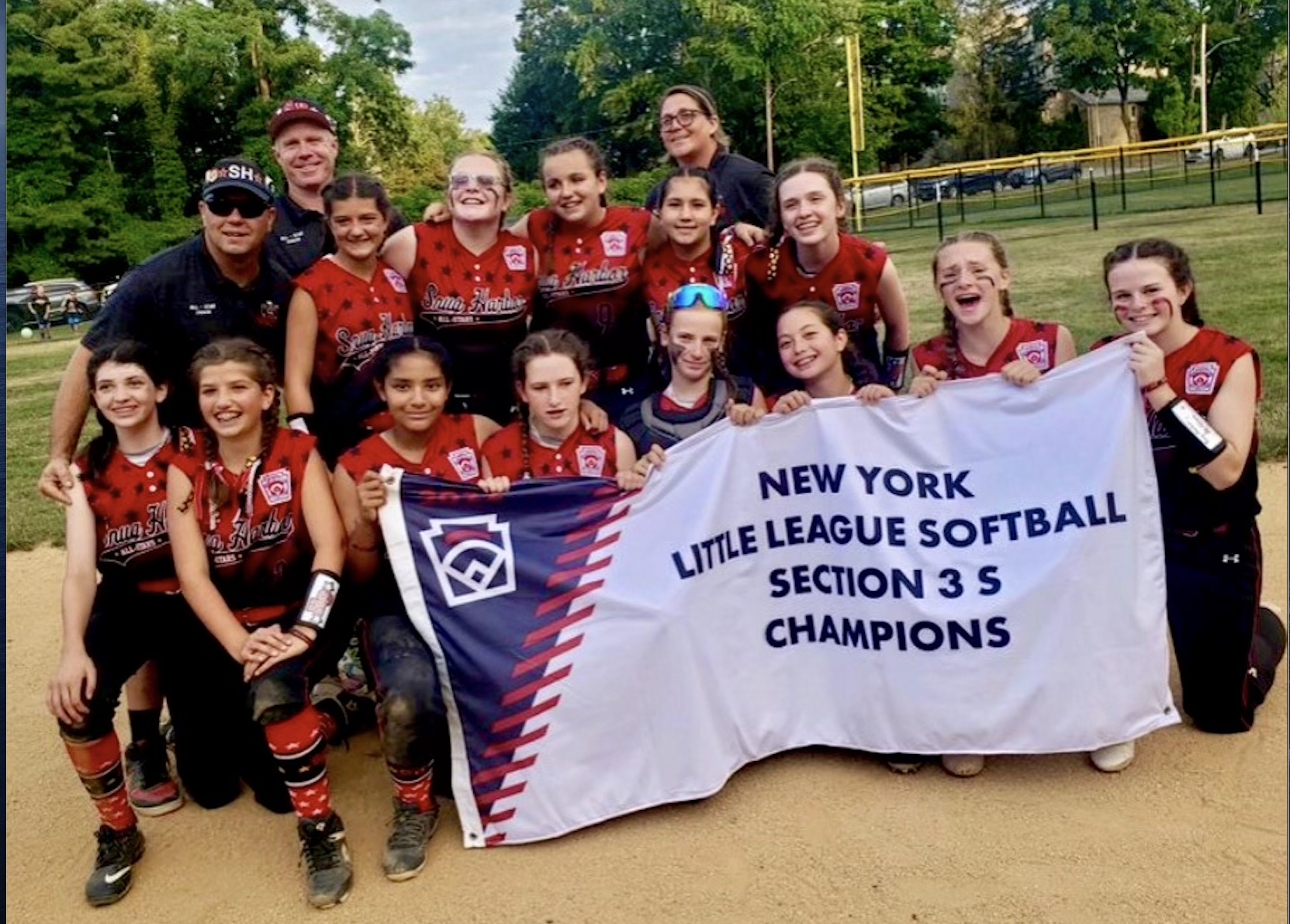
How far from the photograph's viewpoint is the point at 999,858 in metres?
3.49

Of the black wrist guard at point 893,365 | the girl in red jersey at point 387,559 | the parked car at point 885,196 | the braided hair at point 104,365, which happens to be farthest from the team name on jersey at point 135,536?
the parked car at point 885,196

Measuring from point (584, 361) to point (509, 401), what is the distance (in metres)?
0.80

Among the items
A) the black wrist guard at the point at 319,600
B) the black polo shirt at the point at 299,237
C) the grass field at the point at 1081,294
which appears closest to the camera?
the black wrist guard at the point at 319,600

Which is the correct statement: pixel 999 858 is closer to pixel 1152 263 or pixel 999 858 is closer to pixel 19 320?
pixel 1152 263

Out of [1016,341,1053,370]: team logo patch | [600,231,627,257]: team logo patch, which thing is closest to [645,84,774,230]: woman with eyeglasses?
[600,231,627,257]: team logo patch

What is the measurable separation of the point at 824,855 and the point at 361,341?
2.77m

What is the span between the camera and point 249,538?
4.01 m

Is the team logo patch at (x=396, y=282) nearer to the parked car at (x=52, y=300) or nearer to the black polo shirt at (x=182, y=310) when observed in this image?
the black polo shirt at (x=182, y=310)

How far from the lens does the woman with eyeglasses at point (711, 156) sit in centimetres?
549

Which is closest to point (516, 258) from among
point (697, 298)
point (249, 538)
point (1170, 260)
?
point (697, 298)

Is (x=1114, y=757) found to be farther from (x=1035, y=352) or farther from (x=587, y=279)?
(x=587, y=279)

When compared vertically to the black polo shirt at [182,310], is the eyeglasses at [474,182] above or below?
above

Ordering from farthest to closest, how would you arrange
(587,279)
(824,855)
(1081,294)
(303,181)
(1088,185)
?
(1088,185)
(1081,294)
(303,181)
(587,279)
(824,855)

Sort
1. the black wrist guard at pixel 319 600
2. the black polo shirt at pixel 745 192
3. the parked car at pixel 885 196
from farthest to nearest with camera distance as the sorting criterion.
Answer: the parked car at pixel 885 196
the black polo shirt at pixel 745 192
the black wrist guard at pixel 319 600
